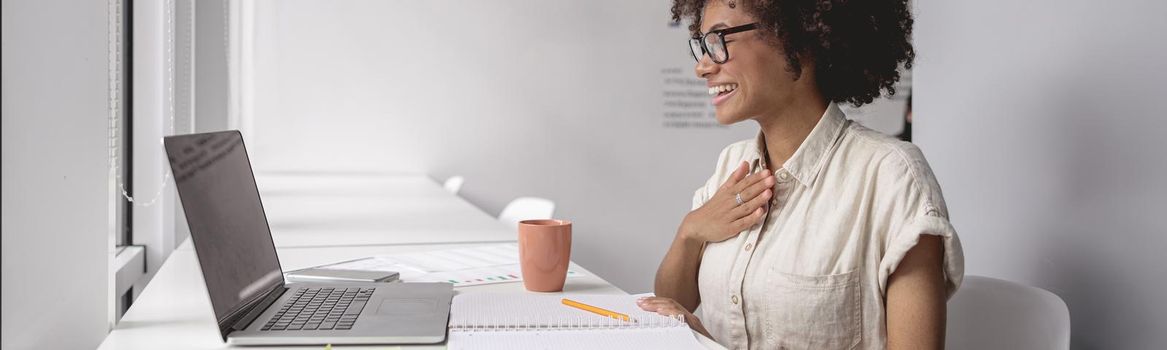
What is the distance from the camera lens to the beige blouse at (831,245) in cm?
115

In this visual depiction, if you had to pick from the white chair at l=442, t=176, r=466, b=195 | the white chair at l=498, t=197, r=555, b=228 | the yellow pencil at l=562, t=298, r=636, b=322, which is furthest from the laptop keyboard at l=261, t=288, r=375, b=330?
the white chair at l=442, t=176, r=466, b=195

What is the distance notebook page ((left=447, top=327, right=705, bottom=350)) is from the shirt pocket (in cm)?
33

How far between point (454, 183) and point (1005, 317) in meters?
2.39

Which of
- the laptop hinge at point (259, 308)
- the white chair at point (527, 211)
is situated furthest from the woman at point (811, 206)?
the white chair at point (527, 211)

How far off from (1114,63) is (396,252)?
3.67 ft

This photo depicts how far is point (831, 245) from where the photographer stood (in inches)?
47.1

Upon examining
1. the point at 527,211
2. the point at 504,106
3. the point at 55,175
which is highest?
the point at 504,106

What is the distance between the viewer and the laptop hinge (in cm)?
89

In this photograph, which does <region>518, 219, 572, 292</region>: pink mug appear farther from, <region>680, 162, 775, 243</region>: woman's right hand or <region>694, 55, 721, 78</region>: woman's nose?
<region>694, 55, 721, 78</region>: woman's nose

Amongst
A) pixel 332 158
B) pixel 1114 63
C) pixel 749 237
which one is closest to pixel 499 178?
pixel 332 158

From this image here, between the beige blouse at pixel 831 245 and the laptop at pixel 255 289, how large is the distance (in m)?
0.44

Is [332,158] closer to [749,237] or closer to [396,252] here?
[396,252]

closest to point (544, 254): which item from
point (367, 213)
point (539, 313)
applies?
point (539, 313)

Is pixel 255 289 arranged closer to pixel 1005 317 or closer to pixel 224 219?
pixel 224 219
